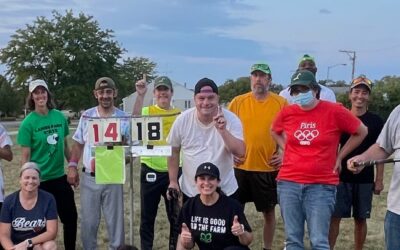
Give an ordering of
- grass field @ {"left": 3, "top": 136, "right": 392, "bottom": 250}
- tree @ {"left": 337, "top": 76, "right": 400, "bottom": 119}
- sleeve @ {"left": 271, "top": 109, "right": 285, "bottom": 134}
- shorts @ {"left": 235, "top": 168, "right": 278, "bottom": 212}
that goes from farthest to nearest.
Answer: tree @ {"left": 337, "top": 76, "right": 400, "bottom": 119}, grass field @ {"left": 3, "top": 136, "right": 392, "bottom": 250}, shorts @ {"left": 235, "top": 168, "right": 278, "bottom": 212}, sleeve @ {"left": 271, "top": 109, "right": 285, "bottom": 134}

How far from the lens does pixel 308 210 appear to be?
4680mm

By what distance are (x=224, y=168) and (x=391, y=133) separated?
1.49 m

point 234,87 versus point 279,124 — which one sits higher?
point 234,87

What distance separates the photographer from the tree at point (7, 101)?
73500mm

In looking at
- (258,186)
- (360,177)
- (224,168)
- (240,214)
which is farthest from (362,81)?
(240,214)

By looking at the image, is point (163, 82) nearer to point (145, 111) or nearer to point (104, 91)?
point (145, 111)

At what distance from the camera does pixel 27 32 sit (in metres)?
→ 56.1

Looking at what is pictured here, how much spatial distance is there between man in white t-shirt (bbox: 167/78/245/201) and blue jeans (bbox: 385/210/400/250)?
1.34 meters

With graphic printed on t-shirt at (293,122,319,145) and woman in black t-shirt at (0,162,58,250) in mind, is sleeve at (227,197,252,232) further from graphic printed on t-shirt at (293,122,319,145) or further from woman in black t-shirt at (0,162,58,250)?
woman in black t-shirt at (0,162,58,250)

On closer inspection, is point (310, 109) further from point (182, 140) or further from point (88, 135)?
point (88, 135)

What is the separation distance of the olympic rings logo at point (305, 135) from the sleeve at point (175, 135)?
1026 millimetres

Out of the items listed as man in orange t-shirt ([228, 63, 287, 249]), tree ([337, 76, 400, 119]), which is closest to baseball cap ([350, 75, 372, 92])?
man in orange t-shirt ([228, 63, 287, 249])

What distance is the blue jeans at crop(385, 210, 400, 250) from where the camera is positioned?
397cm

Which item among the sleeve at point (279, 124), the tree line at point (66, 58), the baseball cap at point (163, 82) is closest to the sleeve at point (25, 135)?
the baseball cap at point (163, 82)
